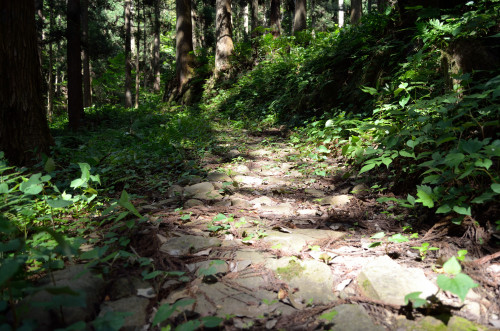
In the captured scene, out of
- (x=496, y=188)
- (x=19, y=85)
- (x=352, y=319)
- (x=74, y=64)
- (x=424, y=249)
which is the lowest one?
(x=352, y=319)

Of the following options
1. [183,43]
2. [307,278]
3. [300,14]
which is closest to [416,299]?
[307,278]

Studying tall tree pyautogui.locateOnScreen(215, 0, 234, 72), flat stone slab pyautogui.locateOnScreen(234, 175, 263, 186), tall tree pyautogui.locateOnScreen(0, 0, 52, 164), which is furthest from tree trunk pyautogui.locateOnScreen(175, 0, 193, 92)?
flat stone slab pyautogui.locateOnScreen(234, 175, 263, 186)

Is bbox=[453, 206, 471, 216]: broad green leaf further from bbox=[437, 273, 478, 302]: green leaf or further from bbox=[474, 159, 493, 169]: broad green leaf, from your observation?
bbox=[437, 273, 478, 302]: green leaf

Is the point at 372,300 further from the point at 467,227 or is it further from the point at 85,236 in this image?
the point at 85,236

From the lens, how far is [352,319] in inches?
54.4

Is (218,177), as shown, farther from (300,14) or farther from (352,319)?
(300,14)

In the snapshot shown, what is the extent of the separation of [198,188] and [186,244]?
139 centimetres

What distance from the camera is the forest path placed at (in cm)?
141

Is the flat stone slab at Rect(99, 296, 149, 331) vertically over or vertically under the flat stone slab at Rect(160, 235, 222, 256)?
under

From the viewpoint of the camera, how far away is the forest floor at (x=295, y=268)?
1382mm

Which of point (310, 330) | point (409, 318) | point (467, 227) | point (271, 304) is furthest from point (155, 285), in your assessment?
point (467, 227)

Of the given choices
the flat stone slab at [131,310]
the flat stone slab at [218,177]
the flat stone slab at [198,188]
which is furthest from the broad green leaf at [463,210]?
the flat stone slab at [218,177]

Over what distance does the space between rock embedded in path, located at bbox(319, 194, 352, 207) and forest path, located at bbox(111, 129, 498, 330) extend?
0.4 inches

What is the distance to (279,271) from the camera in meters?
1.80
